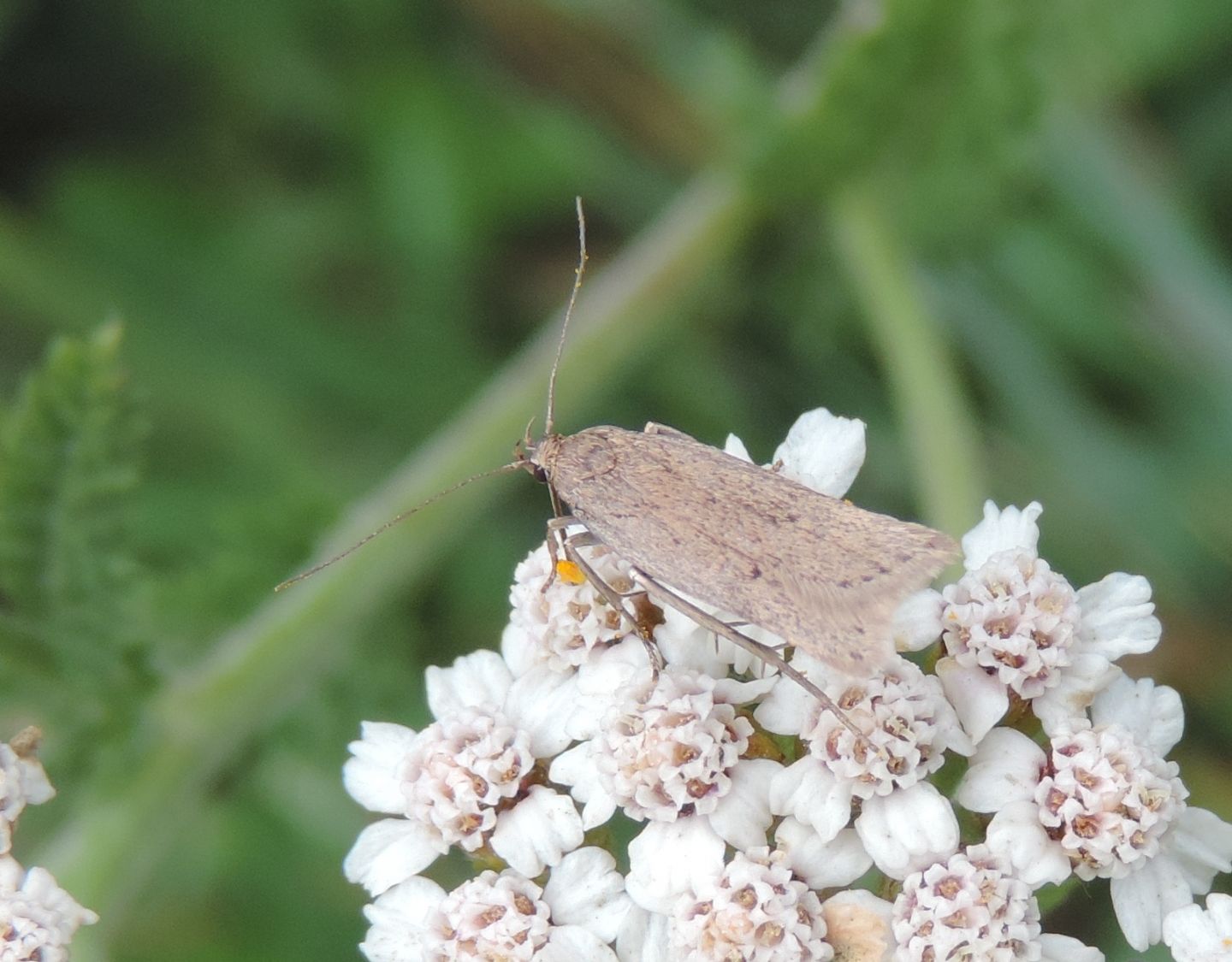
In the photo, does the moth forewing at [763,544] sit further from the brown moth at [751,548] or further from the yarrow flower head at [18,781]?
the yarrow flower head at [18,781]

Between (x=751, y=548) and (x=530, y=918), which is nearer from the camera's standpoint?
(x=530, y=918)

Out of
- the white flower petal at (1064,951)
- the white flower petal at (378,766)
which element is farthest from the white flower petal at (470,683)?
the white flower petal at (1064,951)

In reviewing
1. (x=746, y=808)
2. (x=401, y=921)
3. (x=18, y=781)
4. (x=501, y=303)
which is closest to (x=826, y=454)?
(x=746, y=808)

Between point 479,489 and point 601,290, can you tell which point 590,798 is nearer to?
point 479,489

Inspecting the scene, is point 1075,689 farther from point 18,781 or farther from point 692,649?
point 18,781

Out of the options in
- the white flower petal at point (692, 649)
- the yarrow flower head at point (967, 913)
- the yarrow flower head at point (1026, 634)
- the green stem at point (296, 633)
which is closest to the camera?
the yarrow flower head at point (967, 913)

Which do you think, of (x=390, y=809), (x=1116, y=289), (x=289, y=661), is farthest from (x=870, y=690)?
(x=1116, y=289)

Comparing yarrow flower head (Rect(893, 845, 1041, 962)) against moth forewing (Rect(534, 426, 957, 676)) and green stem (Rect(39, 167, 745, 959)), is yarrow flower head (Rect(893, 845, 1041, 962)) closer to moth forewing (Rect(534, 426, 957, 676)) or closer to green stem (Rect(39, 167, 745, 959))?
moth forewing (Rect(534, 426, 957, 676))
